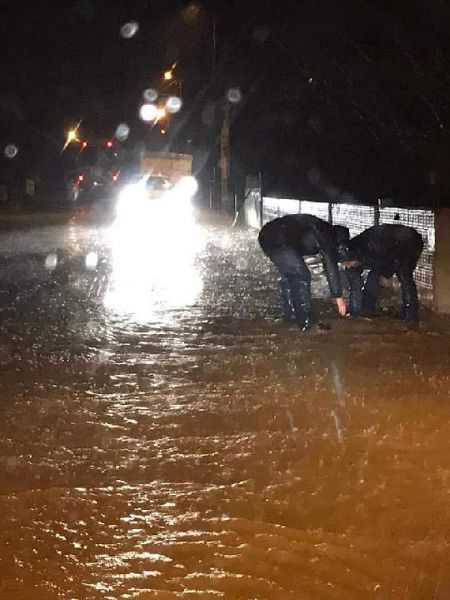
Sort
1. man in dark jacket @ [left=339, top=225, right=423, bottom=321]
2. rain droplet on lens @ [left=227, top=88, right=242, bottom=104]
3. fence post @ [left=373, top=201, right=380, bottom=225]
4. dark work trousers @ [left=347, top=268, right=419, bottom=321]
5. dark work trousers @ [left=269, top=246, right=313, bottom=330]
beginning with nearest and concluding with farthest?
dark work trousers @ [left=269, top=246, right=313, bottom=330], man in dark jacket @ [left=339, top=225, right=423, bottom=321], dark work trousers @ [left=347, top=268, right=419, bottom=321], fence post @ [left=373, top=201, right=380, bottom=225], rain droplet on lens @ [left=227, top=88, right=242, bottom=104]

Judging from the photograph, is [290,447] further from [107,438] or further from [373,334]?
[373,334]

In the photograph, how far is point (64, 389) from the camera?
7.04m

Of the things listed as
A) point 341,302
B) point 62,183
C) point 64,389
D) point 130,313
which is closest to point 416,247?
point 341,302

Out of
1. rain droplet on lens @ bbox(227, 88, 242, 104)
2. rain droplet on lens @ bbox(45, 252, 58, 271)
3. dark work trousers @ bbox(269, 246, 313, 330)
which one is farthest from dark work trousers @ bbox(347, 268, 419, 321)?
rain droplet on lens @ bbox(227, 88, 242, 104)

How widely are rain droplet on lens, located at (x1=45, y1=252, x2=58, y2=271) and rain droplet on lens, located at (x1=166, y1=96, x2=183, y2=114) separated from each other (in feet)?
112

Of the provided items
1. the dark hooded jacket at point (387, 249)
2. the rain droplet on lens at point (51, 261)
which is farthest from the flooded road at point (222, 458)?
the rain droplet on lens at point (51, 261)

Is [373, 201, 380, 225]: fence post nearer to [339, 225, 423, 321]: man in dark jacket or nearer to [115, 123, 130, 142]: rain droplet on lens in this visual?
[339, 225, 423, 321]: man in dark jacket

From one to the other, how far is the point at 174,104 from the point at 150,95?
217 cm

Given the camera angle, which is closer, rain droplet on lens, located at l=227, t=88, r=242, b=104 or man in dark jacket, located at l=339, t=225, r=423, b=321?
man in dark jacket, located at l=339, t=225, r=423, b=321

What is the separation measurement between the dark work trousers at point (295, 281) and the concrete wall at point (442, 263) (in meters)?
2.00

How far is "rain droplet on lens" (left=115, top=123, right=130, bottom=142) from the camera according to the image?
67.8 metres

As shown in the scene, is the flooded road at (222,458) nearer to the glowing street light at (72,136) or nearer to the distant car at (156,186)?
the distant car at (156,186)

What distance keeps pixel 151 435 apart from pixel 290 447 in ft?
3.13

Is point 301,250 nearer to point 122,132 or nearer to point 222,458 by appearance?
point 222,458
